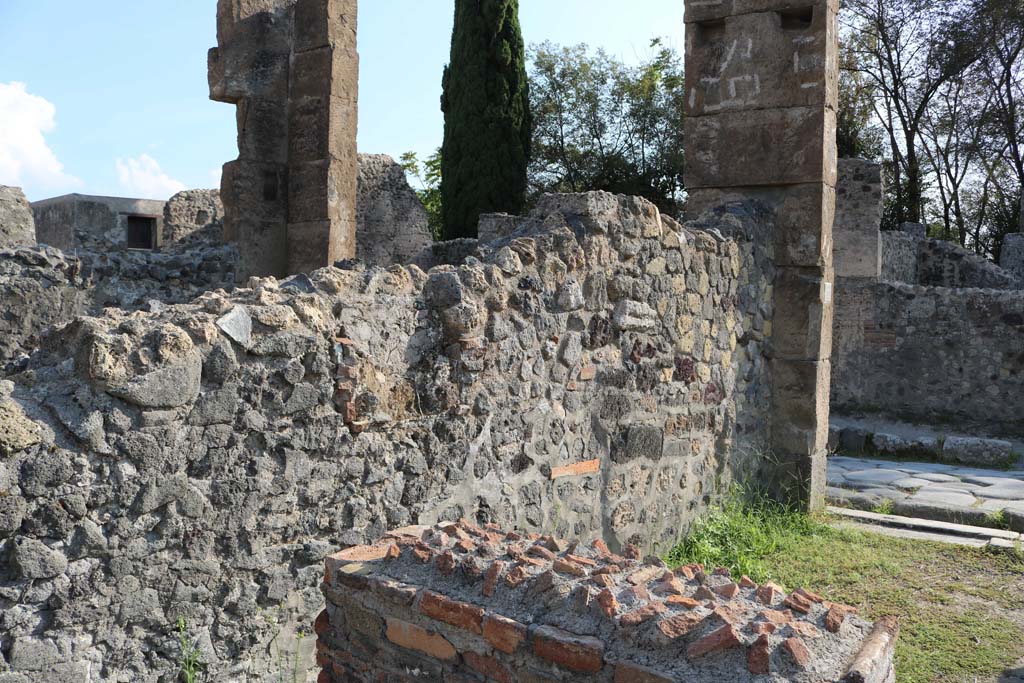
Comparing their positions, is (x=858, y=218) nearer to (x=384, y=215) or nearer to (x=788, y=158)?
(x=384, y=215)

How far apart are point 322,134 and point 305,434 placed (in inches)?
301

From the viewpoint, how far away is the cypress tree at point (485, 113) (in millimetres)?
17953

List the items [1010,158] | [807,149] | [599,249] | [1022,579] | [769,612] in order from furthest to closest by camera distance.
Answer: [1010,158], [807,149], [1022,579], [599,249], [769,612]

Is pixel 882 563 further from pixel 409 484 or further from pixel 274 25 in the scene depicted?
pixel 274 25

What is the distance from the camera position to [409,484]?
127 inches

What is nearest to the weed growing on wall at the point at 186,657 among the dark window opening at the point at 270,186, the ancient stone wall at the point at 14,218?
the ancient stone wall at the point at 14,218

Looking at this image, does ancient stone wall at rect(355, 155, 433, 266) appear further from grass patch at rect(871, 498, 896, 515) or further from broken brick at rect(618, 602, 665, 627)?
broken brick at rect(618, 602, 665, 627)

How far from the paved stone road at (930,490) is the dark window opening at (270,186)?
21.3 feet

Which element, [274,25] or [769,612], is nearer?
[769,612]

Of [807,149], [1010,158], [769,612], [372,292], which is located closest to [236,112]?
[807,149]

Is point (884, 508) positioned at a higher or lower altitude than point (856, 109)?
lower

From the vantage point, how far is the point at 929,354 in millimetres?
11461

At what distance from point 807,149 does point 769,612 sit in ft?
14.5

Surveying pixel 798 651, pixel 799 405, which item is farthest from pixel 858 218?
pixel 798 651
